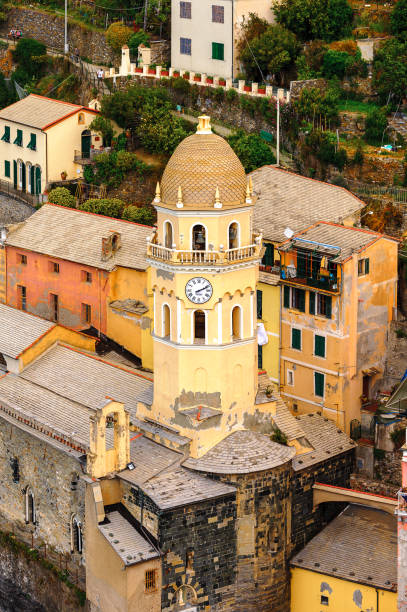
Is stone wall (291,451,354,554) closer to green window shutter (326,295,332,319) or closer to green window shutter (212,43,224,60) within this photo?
green window shutter (326,295,332,319)

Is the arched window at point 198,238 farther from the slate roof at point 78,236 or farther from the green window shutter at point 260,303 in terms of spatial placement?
the slate roof at point 78,236

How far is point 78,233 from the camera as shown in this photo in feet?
349

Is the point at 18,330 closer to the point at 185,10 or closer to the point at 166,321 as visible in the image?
the point at 166,321

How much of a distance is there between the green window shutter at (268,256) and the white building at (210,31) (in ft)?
81.0

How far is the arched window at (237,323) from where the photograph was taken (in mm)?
85188

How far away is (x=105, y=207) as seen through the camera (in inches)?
4473

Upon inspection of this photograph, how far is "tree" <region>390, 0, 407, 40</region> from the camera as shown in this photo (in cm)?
11525

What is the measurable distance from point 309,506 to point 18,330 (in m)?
20.9

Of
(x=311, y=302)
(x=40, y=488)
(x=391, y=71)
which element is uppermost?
(x=391, y=71)

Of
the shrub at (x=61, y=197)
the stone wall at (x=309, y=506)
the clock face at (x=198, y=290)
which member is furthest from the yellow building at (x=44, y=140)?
the stone wall at (x=309, y=506)

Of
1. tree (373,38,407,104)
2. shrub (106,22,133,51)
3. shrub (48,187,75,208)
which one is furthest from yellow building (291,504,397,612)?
shrub (106,22,133,51)

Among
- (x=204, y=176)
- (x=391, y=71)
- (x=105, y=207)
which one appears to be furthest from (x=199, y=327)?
(x=391, y=71)

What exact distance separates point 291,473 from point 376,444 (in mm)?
8907

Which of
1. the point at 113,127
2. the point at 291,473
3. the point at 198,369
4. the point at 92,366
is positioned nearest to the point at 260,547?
the point at 291,473
